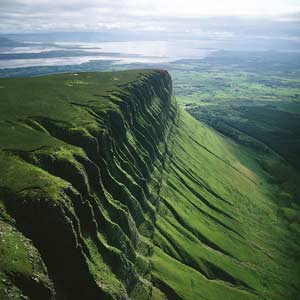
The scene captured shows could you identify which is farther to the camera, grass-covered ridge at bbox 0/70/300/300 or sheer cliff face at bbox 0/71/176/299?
grass-covered ridge at bbox 0/70/300/300

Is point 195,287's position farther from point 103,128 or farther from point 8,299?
point 8,299

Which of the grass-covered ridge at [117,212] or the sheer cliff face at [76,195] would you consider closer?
the sheer cliff face at [76,195]

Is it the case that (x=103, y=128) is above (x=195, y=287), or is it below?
above

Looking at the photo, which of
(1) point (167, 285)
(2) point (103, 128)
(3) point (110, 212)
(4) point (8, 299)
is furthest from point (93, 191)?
(4) point (8, 299)

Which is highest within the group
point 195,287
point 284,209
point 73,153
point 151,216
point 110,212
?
point 73,153

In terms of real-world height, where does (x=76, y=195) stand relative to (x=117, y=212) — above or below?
above

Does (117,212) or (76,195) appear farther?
(117,212)

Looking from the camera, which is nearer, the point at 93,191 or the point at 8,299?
the point at 8,299

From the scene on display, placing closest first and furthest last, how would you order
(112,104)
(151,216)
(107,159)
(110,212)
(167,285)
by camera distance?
(110,212) → (167,285) → (107,159) → (151,216) → (112,104)
